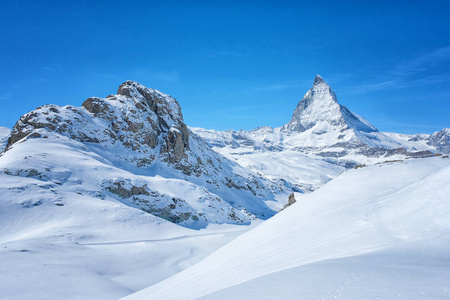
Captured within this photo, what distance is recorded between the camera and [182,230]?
47.3 metres

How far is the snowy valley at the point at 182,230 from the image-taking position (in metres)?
7.19

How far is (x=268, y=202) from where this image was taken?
11775cm

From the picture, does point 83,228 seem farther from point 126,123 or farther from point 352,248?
point 126,123

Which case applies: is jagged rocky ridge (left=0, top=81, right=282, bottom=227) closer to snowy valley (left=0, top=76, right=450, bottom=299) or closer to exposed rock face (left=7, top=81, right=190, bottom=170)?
exposed rock face (left=7, top=81, right=190, bottom=170)

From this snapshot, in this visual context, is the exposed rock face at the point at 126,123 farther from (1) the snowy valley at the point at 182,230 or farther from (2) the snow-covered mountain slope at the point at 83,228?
(2) the snow-covered mountain slope at the point at 83,228

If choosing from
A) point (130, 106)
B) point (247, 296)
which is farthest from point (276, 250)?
point (130, 106)

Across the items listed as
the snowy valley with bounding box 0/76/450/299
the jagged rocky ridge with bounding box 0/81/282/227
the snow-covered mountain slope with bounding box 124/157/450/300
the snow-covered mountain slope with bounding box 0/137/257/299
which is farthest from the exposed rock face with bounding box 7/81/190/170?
the snow-covered mountain slope with bounding box 124/157/450/300

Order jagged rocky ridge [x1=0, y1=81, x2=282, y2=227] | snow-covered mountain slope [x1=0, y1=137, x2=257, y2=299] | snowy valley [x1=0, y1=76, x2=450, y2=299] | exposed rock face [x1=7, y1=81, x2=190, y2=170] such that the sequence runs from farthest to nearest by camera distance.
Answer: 1. exposed rock face [x1=7, y1=81, x2=190, y2=170]
2. jagged rocky ridge [x1=0, y1=81, x2=282, y2=227]
3. snow-covered mountain slope [x1=0, y1=137, x2=257, y2=299]
4. snowy valley [x1=0, y1=76, x2=450, y2=299]

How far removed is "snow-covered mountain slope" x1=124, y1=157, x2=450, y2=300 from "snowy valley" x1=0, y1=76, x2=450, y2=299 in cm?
6

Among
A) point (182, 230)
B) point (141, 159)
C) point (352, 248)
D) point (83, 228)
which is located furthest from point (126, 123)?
point (352, 248)

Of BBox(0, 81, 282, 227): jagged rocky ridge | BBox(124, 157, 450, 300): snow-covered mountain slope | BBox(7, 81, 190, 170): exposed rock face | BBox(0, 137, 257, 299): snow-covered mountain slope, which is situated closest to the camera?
BBox(124, 157, 450, 300): snow-covered mountain slope

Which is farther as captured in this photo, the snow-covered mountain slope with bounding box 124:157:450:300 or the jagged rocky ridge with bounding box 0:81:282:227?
the jagged rocky ridge with bounding box 0:81:282:227

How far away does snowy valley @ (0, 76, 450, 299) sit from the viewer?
7188 millimetres

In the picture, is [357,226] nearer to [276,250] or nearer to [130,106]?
[276,250]
